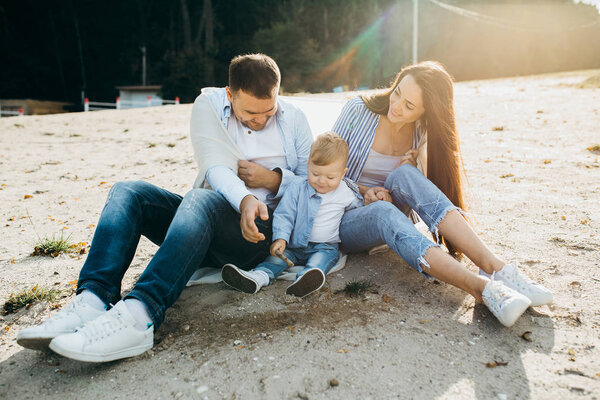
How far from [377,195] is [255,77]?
3.54 feet

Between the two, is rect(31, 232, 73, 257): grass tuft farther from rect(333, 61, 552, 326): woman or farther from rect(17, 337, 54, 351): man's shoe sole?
rect(333, 61, 552, 326): woman

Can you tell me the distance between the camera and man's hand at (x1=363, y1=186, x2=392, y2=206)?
2924 mm

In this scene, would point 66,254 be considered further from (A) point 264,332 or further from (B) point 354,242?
(B) point 354,242

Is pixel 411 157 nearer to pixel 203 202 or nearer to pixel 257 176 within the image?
pixel 257 176

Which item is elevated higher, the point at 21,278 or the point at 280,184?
the point at 280,184

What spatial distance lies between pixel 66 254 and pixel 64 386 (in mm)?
1650

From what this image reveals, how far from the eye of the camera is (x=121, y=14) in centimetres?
3200

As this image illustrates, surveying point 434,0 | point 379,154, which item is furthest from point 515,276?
point 434,0

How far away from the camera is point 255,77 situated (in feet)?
8.64

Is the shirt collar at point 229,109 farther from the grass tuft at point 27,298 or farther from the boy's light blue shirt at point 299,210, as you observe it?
the grass tuft at point 27,298

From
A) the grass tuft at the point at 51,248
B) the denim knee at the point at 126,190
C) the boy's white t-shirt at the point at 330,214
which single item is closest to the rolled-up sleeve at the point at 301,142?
the boy's white t-shirt at the point at 330,214

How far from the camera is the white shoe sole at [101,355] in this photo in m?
1.85

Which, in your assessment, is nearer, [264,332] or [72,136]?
[264,332]

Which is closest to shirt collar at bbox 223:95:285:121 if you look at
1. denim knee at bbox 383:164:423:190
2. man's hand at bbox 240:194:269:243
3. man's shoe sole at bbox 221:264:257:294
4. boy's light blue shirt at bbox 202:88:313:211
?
boy's light blue shirt at bbox 202:88:313:211
